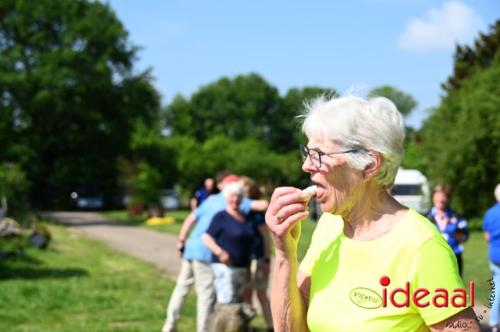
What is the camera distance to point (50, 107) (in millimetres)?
41812

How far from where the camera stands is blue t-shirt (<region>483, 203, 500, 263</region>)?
8.85 m

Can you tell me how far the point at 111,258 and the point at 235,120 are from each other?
234 feet

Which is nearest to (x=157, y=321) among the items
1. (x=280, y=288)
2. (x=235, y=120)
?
(x=280, y=288)

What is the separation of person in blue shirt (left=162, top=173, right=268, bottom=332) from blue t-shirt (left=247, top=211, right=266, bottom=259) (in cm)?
24

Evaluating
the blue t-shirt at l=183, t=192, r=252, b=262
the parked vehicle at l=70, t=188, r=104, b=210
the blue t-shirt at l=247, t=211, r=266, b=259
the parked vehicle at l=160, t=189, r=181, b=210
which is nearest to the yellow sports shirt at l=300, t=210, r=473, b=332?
the blue t-shirt at l=183, t=192, r=252, b=262

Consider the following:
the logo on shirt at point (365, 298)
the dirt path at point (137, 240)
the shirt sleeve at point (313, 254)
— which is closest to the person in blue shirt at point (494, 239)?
the shirt sleeve at point (313, 254)

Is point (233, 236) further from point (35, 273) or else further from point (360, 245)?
point (35, 273)

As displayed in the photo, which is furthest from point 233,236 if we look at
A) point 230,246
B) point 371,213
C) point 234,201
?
point 371,213

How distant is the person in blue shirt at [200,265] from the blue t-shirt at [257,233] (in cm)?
24

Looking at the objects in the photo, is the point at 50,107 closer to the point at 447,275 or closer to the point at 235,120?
the point at 447,275

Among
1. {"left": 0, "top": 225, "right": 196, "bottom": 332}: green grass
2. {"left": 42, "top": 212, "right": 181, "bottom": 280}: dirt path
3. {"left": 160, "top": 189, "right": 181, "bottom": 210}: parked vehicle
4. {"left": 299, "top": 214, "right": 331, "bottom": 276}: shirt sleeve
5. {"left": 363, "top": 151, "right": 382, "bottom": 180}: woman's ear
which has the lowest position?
{"left": 42, "top": 212, "right": 181, "bottom": 280}: dirt path

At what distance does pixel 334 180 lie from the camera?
271cm

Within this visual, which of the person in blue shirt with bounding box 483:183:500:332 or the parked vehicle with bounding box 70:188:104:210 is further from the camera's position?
the parked vehicle with bounding box 70:188:104:210

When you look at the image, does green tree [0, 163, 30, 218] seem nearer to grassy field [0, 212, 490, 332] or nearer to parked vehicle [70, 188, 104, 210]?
grassy field [0, 212, 490, 332]
